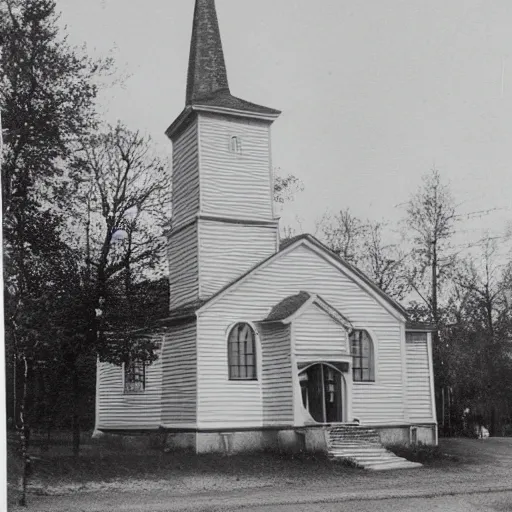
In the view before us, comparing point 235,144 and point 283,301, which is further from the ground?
point 235,144

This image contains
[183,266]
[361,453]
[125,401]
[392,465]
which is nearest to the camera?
[392,465]

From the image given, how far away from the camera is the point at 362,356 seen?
23.6 meters

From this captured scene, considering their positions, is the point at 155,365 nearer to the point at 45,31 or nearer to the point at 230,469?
the point at 230,469

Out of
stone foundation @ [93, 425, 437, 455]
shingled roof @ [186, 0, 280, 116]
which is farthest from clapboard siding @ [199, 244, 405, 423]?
shingled roof @ [186, 0, 280, 116]

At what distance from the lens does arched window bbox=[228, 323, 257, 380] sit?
22.3 m

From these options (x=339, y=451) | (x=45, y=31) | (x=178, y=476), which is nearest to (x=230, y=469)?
(x=178, y=476)

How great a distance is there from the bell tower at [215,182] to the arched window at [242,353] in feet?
4.77

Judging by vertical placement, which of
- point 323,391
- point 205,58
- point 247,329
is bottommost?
point 323,391

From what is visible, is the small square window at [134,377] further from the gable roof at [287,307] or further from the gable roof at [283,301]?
the gable roof at [287,307]

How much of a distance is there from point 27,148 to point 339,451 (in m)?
11.0

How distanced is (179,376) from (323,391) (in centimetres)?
407

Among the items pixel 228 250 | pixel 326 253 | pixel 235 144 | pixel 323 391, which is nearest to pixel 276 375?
pixel 323 391

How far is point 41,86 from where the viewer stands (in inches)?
602

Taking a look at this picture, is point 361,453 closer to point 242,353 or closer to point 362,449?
point 362,449
